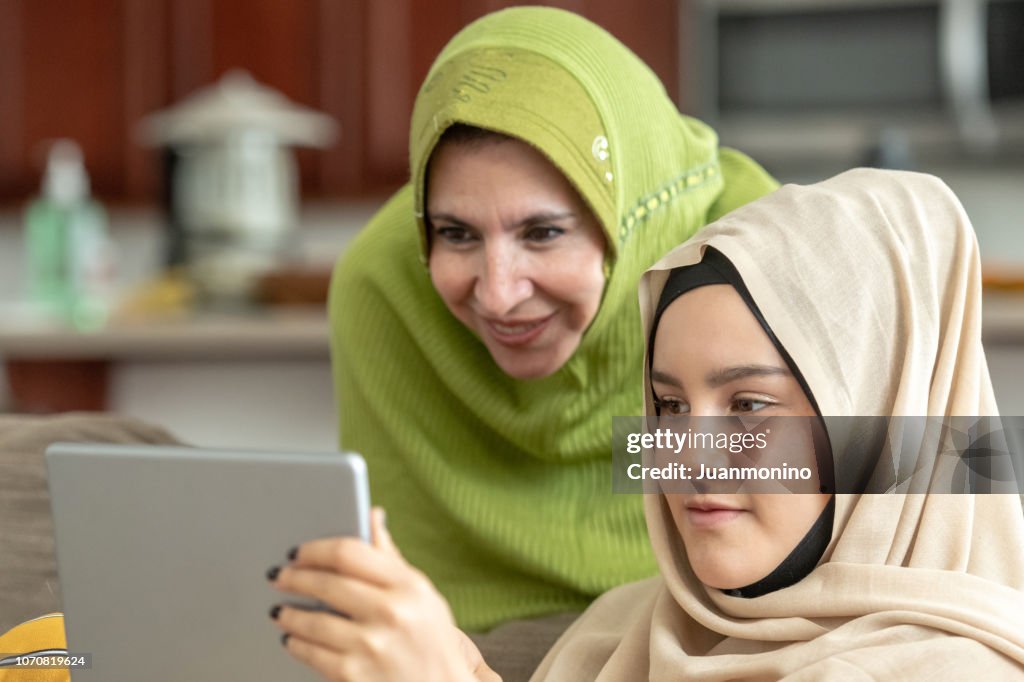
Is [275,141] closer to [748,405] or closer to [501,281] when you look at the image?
[501,281]

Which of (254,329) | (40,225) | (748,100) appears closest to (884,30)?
(748,100)

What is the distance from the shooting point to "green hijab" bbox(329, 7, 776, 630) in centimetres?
132

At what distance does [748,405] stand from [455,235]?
0.49m

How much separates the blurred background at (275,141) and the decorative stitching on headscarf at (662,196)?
1.18 metres

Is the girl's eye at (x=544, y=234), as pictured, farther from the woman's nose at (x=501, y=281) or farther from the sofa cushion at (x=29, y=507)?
the sofa cushion at (x=29, y=507)

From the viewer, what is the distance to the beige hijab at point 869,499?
2.81 feet

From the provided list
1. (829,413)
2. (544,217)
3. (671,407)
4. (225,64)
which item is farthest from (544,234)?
(225,64)

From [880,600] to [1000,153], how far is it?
2.43 m

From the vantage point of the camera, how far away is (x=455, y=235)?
1.34 metres

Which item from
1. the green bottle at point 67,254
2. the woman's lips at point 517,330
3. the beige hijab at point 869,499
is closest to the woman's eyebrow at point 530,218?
the woman's lips at point 517,330

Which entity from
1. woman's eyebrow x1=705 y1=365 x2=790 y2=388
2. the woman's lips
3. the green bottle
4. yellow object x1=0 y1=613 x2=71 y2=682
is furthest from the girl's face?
the green bottle

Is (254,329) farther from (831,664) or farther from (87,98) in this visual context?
(831,664)

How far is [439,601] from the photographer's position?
76cm

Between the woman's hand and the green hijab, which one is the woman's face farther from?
the woman's hand
